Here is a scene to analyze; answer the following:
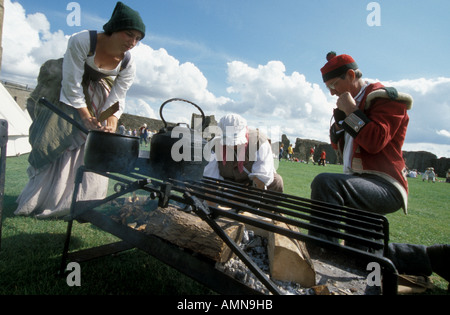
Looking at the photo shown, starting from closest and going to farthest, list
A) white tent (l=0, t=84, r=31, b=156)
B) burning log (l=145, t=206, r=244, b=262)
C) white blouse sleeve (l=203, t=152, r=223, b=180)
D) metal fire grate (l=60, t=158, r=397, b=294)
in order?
metal fire grate (l=60, t=158, r=397, b=294) → burning log (l=145, t=206, r=244, b=262) → white blouse sleeve (l=203, t=152, r=223, b=180) → white tent (l=0, t=84, r=31, b=156)

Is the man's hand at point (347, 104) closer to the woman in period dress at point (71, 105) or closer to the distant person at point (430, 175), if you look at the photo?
the woman in period dress at point (71, 105)

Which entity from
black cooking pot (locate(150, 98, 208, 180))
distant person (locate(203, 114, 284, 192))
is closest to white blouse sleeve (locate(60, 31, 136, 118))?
black cooking pot (locate(150, 98, 208, 180))

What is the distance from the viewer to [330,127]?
9.23 ft

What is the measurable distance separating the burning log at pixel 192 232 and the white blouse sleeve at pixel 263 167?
1.49 metres

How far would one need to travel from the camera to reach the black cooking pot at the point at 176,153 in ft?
5.49

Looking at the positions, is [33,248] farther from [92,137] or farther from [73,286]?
[92,137]

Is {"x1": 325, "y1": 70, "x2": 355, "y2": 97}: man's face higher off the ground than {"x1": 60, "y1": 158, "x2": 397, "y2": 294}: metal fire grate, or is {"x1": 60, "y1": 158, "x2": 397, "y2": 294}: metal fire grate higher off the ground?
{"x1": 325, "y1": 70, "x2": 355, "y2": 97}: man's face

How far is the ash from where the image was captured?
153 centimetres

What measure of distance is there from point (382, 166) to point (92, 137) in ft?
7.99

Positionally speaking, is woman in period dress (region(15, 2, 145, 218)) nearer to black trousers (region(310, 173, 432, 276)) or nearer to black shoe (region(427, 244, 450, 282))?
black trousers (region(310, 173, 432, 276))

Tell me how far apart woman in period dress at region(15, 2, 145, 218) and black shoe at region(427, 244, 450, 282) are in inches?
120

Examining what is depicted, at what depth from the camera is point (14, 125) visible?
7.39 metres
